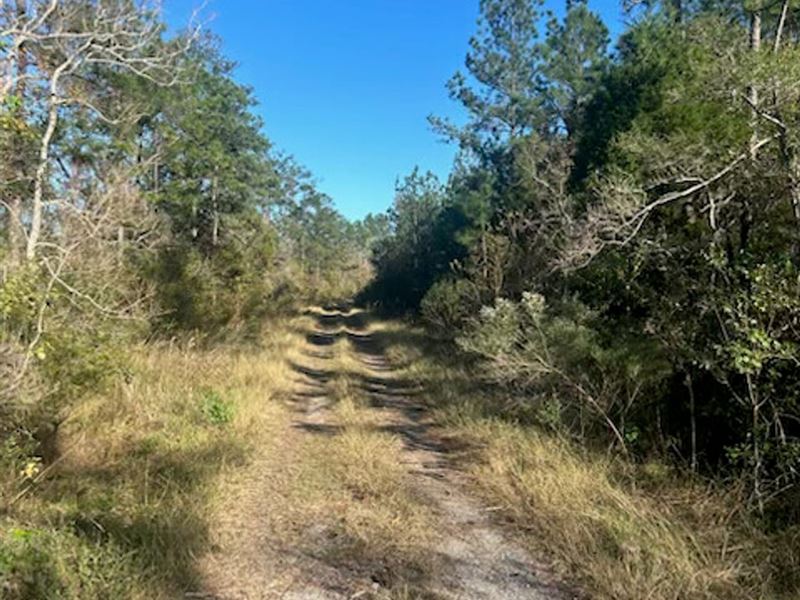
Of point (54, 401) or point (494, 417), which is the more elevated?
point (54, 401)

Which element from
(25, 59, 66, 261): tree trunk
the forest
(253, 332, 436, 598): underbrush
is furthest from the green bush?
(25, 59, 66, 261): tree trunk

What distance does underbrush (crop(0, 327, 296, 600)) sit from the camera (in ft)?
12.2

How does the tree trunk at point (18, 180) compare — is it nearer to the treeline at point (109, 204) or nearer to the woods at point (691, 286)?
the treeline at point (109, 204)

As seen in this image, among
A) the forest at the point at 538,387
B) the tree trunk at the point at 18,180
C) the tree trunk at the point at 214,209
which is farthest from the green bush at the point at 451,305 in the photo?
the tree trunk at the point at 18,180

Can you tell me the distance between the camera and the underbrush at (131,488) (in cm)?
371

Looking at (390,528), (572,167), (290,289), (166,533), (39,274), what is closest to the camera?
(166,533)

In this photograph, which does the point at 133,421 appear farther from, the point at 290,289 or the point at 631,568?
the point at 290,289

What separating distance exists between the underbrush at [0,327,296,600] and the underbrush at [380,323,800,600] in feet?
9.56

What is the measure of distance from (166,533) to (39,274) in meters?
3.01

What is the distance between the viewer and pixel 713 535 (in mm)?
4719

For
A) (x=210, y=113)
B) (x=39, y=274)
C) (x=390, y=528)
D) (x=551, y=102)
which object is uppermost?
(x=551, y=102)

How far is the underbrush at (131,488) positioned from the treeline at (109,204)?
1.61ft

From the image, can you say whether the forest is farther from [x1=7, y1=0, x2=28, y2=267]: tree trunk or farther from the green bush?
the green bush

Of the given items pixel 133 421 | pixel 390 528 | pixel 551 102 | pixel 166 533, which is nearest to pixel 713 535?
pixel 390 528
